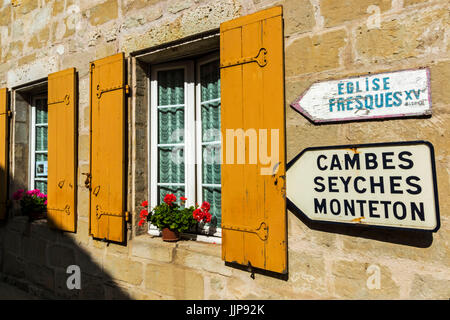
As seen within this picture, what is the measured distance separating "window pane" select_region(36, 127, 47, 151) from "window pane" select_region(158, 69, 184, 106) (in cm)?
199

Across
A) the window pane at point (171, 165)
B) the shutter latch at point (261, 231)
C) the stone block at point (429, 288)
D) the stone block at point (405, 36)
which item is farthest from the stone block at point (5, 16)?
the stone block at point (429, 288)

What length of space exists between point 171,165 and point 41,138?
2219 mm

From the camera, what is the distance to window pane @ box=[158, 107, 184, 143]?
113 inches

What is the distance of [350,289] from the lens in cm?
188

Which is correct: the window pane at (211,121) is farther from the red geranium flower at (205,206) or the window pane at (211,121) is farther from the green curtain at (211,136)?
the red geranium flower at (205,206)

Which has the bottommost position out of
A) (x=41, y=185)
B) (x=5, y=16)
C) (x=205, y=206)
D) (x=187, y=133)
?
(x=205, y=206)

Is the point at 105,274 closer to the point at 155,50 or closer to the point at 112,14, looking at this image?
the point at 155,50

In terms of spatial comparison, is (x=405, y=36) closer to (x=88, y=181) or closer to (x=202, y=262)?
(x=202, y=262)

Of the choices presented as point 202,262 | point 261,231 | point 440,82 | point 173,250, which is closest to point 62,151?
point 173,250

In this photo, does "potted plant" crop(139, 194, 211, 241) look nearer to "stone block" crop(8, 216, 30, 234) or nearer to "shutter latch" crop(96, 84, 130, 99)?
"shutter latch" crop(96, 84, 130, 99)

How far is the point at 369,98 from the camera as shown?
1.81 meters

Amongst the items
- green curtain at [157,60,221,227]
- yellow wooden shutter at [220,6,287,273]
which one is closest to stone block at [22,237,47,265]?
green curtain at [157,60,221,227]

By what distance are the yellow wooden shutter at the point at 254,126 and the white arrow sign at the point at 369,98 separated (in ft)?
0.72

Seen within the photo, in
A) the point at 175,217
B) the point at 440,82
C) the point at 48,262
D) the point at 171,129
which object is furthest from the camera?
the point at 48,262
